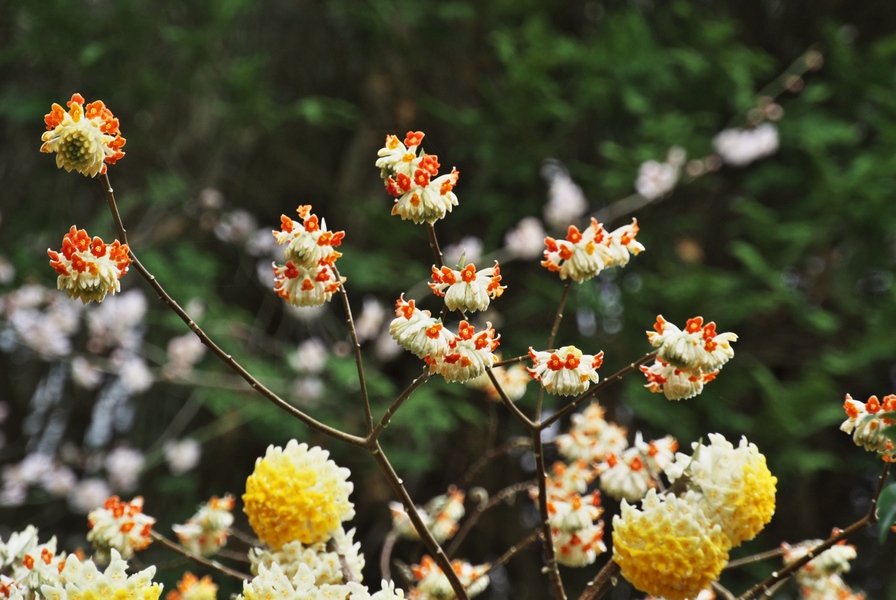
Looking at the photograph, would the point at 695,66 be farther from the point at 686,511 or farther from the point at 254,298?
the point at 686,511

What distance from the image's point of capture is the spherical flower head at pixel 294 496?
62 cm

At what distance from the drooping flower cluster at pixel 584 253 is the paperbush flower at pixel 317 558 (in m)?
0.28

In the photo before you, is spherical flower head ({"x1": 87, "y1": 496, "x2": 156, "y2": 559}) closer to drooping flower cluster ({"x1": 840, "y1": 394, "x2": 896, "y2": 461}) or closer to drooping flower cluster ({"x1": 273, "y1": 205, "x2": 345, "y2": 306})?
drooping flower cluster ({"x1": 273, "y1": 205, "x2": 345, "y2": 306})

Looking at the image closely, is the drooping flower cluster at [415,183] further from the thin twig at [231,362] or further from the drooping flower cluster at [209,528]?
the drooping flower cluster at [209,528]

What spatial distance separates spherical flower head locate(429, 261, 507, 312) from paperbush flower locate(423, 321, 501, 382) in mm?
17

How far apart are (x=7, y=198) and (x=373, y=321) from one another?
110cm

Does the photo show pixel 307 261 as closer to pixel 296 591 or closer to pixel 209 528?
pixel 296 591

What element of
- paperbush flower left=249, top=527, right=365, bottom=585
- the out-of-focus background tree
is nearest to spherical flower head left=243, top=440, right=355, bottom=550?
paperbush flower left=249, top=527, right=365, bottom=585

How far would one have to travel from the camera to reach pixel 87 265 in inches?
21.3

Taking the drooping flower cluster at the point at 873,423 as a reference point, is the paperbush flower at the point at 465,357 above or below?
above

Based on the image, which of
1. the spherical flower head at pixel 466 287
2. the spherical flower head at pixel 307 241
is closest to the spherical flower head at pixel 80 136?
the spherical flower head at pixel 307 241

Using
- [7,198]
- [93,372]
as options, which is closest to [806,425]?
[93,372]

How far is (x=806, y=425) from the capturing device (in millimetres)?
1680

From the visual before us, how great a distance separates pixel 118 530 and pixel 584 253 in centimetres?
45
